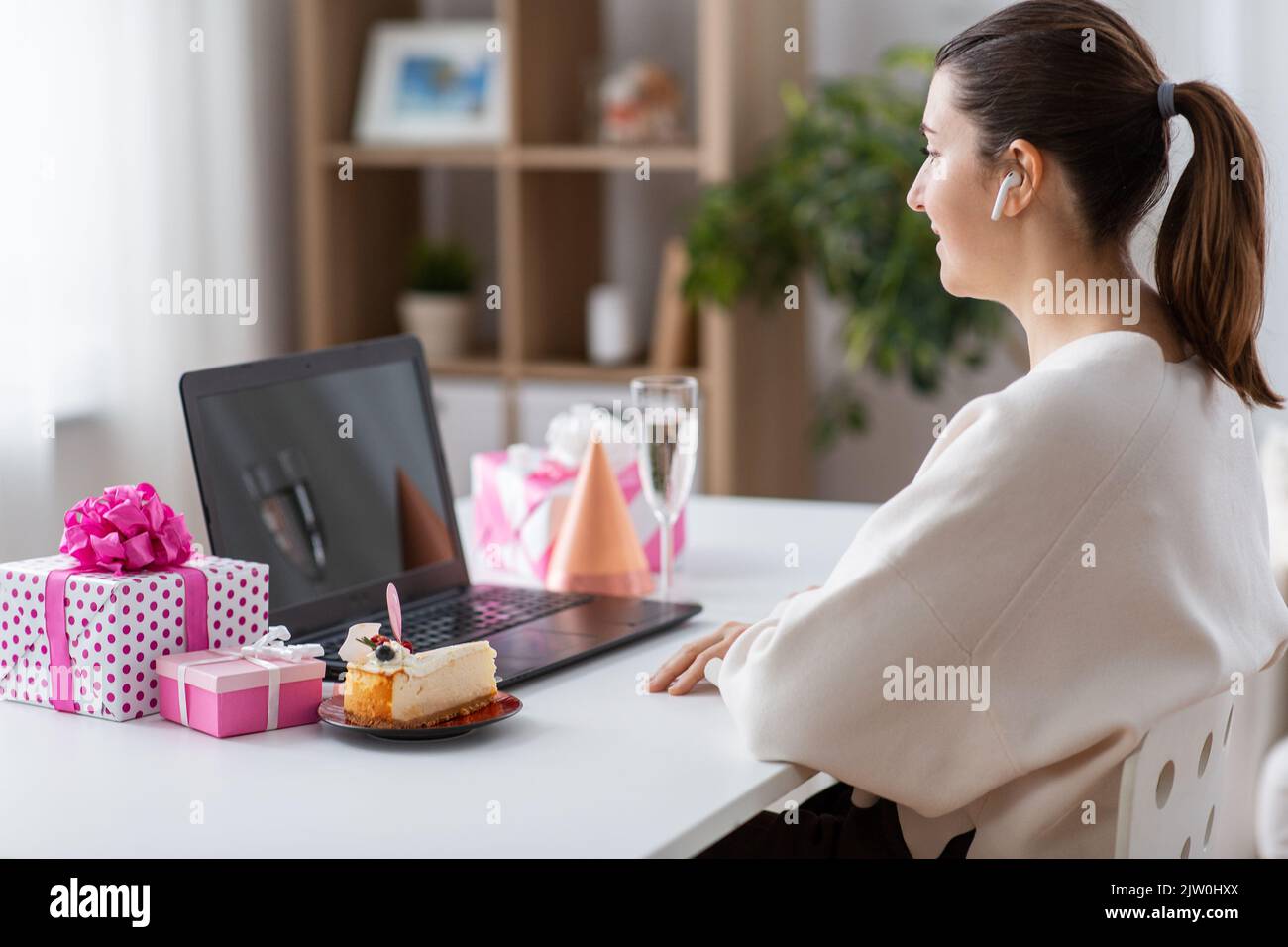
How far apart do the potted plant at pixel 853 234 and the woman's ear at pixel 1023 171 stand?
5.50ft

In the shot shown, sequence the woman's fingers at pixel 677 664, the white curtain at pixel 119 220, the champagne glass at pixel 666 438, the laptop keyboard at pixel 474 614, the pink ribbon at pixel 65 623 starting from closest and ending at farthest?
the pink ribbon at pixel 65 623
the woman's fingers at pixel 677 664
the laptop keyboard at pixel 474 614
the champagne glass at pixel 666 438
the white curtain at pixel 119 220

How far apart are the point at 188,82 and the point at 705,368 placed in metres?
1.25

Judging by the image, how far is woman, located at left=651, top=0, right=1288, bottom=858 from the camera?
1.13 metres

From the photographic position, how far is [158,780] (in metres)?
1.10

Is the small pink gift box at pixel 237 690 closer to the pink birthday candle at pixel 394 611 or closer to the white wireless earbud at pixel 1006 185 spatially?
the pink birthday candle at pixel 394 611

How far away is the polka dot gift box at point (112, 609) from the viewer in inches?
47.8

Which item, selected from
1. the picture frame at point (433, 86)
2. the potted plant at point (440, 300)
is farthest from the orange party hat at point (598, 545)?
the potted plant at point (440, 300)

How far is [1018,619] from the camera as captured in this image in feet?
3.71

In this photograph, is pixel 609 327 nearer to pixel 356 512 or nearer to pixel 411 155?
pixel 411 155

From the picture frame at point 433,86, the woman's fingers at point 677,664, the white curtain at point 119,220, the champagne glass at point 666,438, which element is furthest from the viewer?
the picture frame at point 433,86

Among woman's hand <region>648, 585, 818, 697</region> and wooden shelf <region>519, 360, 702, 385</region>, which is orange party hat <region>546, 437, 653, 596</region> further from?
wooden shelf <region>519, 360, 702, 385</region>
